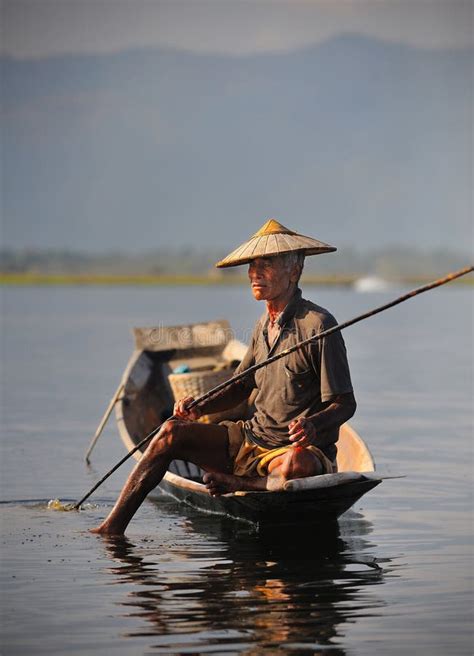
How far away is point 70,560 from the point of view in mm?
8477

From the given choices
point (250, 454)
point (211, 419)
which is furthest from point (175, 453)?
point (211, 419)

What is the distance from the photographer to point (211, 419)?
11438mm

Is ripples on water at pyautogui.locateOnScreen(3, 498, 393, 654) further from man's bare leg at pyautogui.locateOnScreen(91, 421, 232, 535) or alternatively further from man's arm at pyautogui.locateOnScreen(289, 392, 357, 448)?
man's arm at pyautogui.locateOnScreen(289, 392, 357, 448)

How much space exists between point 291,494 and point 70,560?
4.42 ft

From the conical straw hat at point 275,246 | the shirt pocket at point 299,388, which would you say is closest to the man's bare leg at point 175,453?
the shirt pocket at point 299,388

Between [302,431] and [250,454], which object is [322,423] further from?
[250,454]

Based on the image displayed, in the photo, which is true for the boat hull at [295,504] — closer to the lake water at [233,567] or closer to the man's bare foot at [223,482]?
the man's bare foot at [223,482]

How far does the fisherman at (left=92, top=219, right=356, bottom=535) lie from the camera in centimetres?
806

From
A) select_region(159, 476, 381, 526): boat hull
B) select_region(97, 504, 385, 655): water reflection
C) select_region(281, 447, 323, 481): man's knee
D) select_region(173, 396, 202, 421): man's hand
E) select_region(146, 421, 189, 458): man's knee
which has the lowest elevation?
select_region(97, 504, 385, 655): water reflection

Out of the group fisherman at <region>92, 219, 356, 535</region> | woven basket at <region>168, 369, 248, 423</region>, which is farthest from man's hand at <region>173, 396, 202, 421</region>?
woven basket at <region>168, 369, 248, 423</region>

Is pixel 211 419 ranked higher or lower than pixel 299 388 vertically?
lower

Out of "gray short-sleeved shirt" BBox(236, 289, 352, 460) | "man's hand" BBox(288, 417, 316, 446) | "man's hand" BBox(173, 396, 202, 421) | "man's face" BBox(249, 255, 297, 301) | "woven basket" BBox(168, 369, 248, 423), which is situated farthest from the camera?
"woven basket" BBox(168, 369, 248, 423)

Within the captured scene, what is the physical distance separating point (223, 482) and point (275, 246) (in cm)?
137

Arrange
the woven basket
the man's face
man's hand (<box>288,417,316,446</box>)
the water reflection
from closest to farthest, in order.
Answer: the water reflection → man's hand (<box>288,417,316,446</box>) → the man's face → the woven basket
